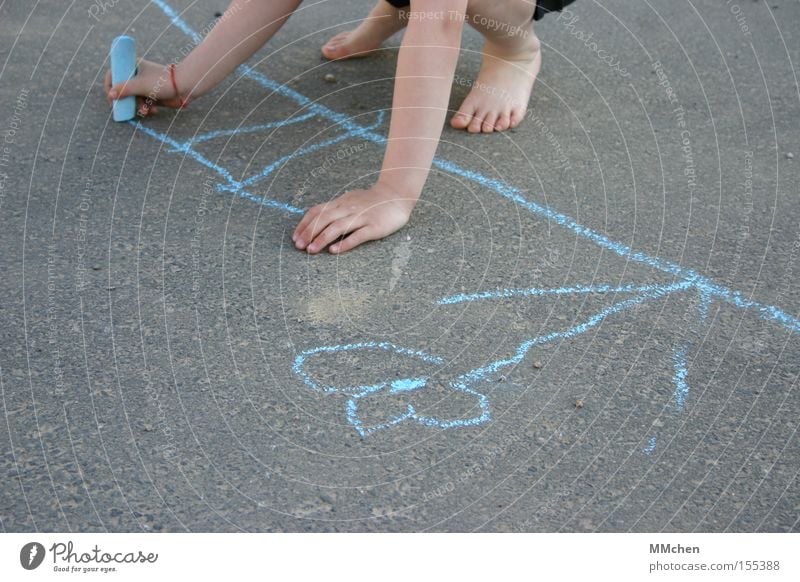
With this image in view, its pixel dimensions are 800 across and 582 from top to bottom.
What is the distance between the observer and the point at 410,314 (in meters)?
1.65

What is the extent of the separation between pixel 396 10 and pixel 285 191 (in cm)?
73

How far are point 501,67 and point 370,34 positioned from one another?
0.36 meters

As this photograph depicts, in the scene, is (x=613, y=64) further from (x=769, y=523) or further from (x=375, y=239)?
(x=769, y=523)

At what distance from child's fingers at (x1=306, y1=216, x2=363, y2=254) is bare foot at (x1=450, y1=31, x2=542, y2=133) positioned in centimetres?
53

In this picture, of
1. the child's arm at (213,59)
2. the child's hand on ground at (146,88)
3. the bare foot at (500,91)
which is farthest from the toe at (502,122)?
the child's hand on ground at (146,88)

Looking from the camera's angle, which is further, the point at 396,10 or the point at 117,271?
the point at 396,10

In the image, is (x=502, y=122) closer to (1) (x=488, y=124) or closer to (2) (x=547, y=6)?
(1) (x=488, y=124)

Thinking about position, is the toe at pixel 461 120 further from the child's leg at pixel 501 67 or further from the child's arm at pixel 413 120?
the child's arm at pixel 413 120

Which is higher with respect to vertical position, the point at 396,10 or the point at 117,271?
the point at 396,10

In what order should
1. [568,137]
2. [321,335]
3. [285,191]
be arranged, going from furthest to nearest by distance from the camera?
[568,137] → [285,191] → [321,335]

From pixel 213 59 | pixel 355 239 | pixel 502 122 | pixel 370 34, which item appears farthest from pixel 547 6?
pixel 355 239

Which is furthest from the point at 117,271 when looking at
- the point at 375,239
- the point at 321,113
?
the point at 321,113

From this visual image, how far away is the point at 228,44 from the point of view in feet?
7.25

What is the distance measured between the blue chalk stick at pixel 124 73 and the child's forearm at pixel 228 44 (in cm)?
10
